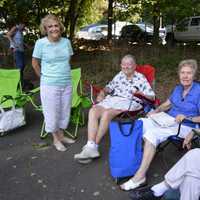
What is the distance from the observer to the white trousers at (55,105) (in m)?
4.82

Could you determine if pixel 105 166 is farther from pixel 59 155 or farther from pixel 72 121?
pixel 72 121

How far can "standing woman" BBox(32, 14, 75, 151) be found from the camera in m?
4.71

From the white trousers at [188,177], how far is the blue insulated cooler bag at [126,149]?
29.8 inches

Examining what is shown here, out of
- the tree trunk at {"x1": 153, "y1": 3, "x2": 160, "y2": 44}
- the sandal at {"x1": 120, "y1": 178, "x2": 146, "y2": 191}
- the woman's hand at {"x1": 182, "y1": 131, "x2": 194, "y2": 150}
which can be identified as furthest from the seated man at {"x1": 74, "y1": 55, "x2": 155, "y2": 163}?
the tree trunk at {"x1": 153, "y1": 3, "x2": 160, "y2": 44}

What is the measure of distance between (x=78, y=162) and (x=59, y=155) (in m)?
0.35

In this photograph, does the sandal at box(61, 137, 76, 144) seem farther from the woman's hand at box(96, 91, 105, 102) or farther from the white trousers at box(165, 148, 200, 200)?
the white trousers at box(165, 148, 200, 200)

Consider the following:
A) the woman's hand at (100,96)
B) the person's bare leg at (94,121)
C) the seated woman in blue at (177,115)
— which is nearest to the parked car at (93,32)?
the woman's hand at (100,96)

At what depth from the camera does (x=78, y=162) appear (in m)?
4.64

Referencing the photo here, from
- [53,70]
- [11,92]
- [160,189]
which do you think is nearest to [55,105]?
[53,70]

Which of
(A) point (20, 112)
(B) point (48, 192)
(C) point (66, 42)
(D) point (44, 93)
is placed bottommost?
(B) point (48, 192)

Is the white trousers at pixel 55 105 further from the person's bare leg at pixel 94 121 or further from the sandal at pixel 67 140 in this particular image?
the person's bare leg at pixel 94 121

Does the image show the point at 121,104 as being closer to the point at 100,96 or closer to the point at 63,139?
the point at 100,96

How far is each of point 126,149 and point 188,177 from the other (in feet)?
3.28

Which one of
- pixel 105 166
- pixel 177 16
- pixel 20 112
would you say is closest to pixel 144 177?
pixel 105 166
